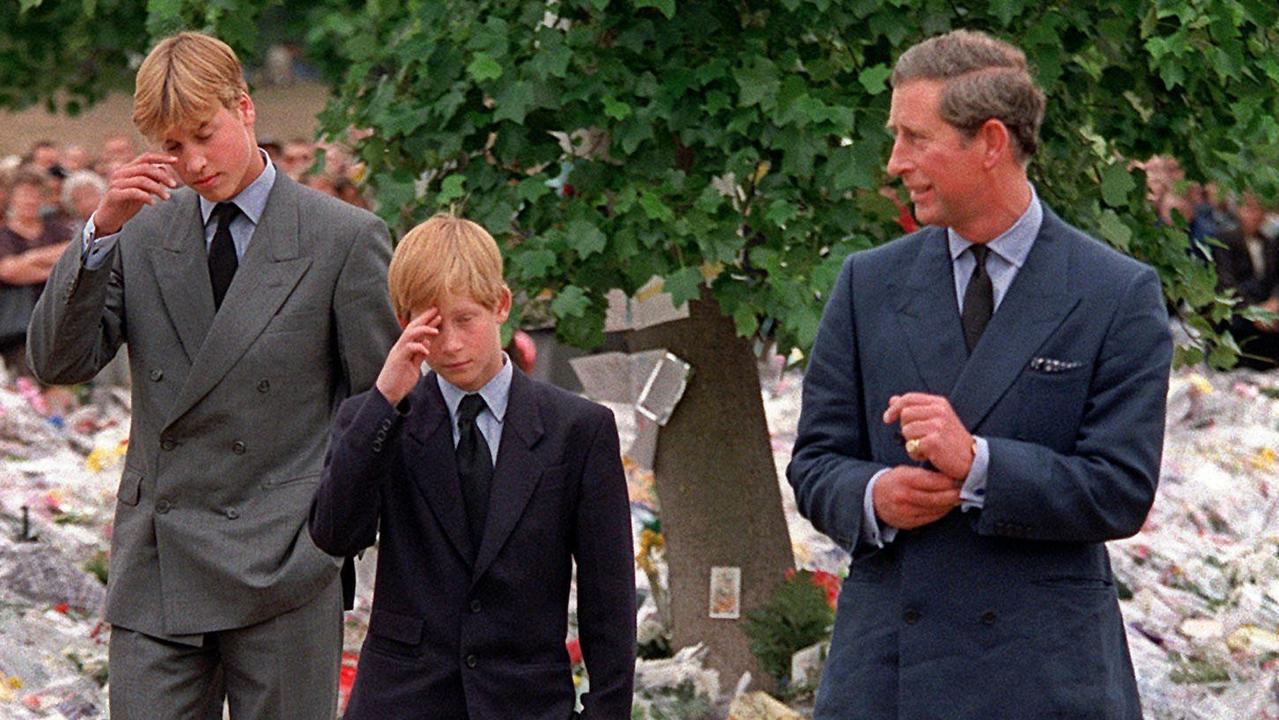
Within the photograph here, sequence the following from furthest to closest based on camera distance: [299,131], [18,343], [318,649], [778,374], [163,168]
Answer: [299,131] → [18,343] → [778,374] → [318,649] → [163,168]

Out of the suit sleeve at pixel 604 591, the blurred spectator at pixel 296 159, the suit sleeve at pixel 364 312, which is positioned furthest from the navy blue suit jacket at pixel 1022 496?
the blurred spectator at pixel 296 159

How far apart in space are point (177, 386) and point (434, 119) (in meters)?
2.43

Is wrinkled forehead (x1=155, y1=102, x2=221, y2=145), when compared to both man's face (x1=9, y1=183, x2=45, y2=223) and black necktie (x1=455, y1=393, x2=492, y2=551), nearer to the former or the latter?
black necktie (x1=455, y1=393, x2=492, y2=551)

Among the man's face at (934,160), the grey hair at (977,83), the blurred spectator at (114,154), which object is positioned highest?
the grey hair at (977,83)

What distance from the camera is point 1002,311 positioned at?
12.6 feet

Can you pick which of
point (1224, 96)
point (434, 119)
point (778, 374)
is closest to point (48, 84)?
point (778, 374)

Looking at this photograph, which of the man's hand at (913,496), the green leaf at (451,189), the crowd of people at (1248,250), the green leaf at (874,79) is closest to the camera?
the man's hand at (913,496)

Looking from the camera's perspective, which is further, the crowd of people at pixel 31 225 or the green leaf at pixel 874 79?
the crowd of people at pixel 31 225

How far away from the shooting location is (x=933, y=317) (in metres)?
3.90

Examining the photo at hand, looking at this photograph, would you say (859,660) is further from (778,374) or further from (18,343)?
(18,343)

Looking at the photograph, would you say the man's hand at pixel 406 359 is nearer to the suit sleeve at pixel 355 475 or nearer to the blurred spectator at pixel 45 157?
the suit sleeve at pixel 355 475

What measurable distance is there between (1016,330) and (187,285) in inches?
75.0

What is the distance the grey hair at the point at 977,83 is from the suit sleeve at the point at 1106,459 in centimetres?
34

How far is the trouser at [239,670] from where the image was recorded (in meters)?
4.79
